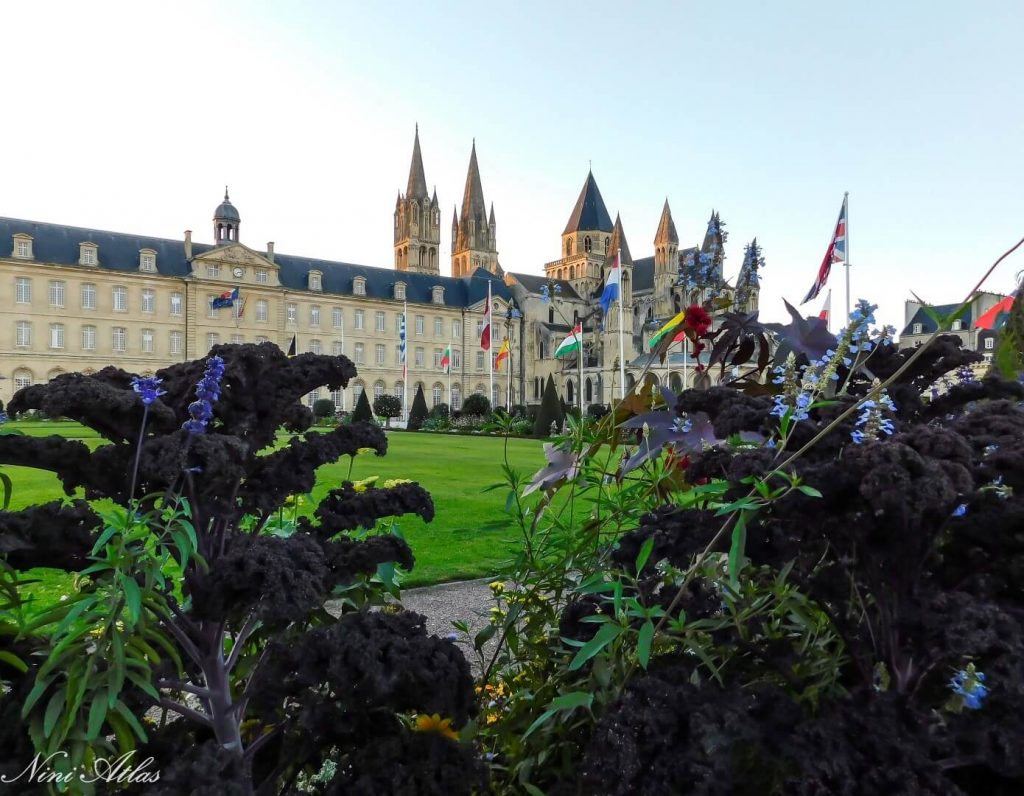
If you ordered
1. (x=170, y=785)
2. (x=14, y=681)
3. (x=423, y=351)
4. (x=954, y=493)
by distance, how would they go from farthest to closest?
(x=423, y=351), (x=14, y=681), (x=170, y=785), (x=954, y=493)

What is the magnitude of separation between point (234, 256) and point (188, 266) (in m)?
2.65

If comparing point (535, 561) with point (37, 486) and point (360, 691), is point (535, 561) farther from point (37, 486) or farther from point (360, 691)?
point (37, 486)

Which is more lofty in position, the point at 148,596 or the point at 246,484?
the point at 246,484

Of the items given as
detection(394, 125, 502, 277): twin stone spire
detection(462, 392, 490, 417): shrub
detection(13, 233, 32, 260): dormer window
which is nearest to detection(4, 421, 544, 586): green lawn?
detection(462, 392, 490, 417): shrub

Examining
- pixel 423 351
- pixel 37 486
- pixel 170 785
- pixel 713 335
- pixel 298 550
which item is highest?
pixel 423 351

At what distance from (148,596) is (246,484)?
39 cm

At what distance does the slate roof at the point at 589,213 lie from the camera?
60.3 metres

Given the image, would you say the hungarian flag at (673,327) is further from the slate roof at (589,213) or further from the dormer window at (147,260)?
the slate roof at (589,213)

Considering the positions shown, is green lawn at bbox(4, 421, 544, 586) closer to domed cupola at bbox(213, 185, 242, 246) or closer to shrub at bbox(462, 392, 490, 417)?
shrub at bbox(462, 392, 490, 417)

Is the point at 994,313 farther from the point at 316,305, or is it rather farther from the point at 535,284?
the point at 535,284

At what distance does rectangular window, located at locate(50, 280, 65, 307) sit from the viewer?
3891 cm

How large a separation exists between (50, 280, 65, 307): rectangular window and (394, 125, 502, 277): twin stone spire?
28.2 m

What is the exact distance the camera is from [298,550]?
3.98ft

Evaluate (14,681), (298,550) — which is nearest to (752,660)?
(298,550)
